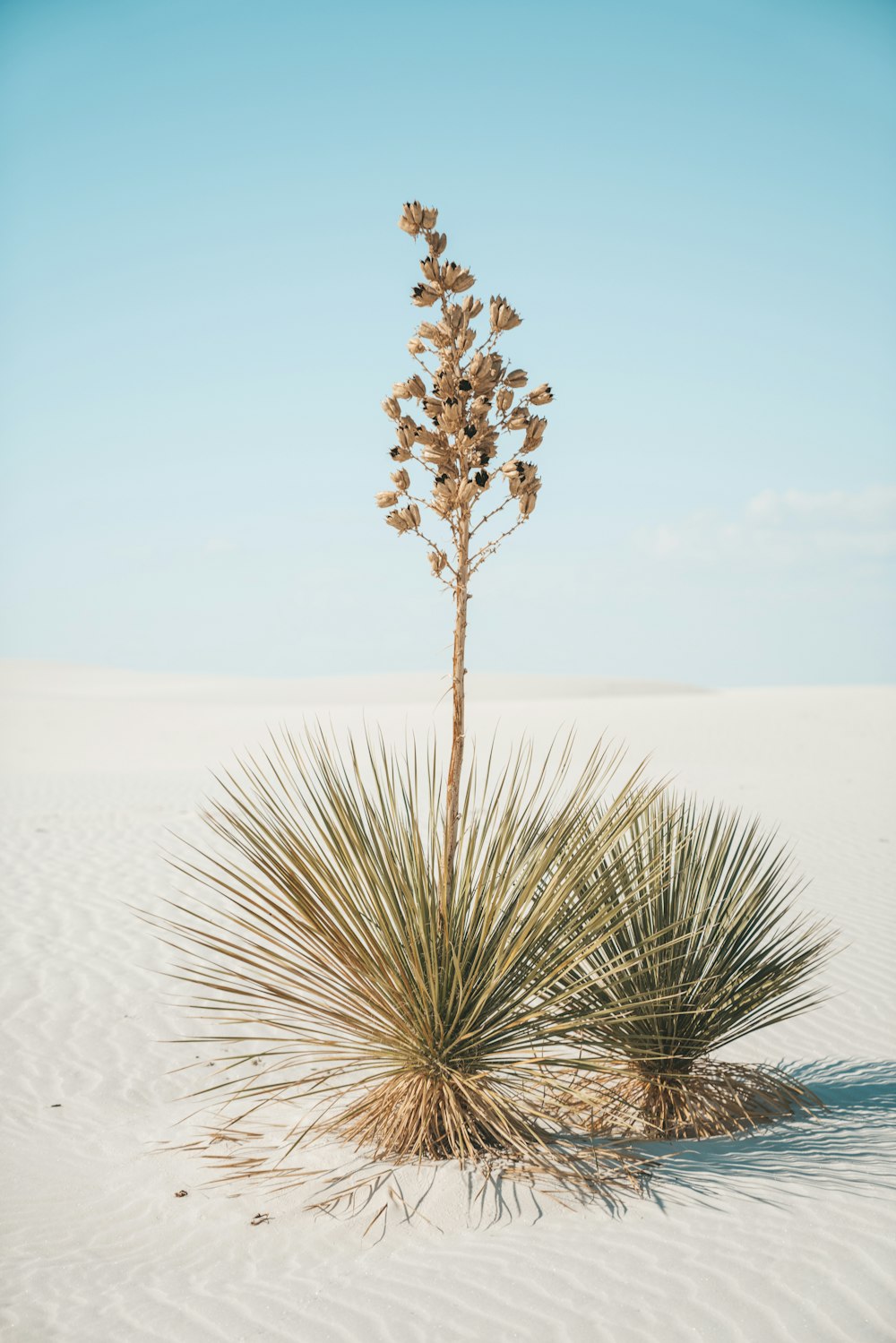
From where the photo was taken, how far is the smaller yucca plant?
173 inches

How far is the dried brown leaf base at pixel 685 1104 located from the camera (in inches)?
179

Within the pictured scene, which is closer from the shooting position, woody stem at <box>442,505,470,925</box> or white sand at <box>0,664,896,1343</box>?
white sand at <box>0,664,896,1343</box>

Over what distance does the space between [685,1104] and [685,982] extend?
0.60m

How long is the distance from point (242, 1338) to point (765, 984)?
263cm

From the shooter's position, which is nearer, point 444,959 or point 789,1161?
point 444,959

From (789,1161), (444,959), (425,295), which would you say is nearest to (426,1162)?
(444,959)

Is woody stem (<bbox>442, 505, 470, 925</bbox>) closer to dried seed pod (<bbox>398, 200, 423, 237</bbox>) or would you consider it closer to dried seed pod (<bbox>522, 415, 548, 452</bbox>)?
dried seed pod (<bbox>522, 415, 548, 452</bbox>)

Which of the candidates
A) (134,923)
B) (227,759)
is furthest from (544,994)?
(227,759)

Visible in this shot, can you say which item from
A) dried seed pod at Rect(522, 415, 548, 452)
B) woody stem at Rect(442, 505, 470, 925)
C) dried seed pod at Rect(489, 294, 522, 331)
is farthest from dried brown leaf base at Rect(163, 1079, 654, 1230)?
dried seed pod at Rect(489, 294, 522, 331)

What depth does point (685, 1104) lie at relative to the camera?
4.54 meters

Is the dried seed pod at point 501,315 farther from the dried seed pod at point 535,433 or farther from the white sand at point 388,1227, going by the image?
the white sand at point 388,1227

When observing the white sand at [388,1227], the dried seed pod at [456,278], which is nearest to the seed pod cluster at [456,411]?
the dried seed pod at [456,278]

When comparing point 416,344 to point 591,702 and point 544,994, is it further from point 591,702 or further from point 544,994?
point 591,702

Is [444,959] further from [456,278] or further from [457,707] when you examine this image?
[456,278]
